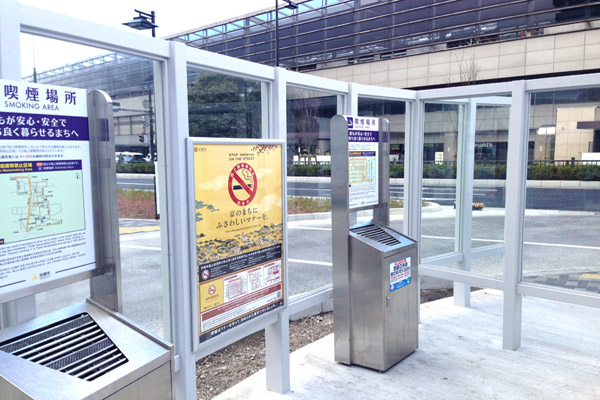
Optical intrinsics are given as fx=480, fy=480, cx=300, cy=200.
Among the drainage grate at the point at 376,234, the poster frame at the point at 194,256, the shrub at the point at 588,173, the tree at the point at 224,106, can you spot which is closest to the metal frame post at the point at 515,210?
the shrub at the point at 588,173

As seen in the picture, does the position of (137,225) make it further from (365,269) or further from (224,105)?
(365,269)

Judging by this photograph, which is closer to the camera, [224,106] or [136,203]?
[136,203]

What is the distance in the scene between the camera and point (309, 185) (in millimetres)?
4234

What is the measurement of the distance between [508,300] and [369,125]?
2179 millimetres

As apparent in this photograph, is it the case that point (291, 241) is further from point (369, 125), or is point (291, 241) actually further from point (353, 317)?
point (369, 125)

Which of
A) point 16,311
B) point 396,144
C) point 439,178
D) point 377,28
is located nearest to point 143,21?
point 396,144

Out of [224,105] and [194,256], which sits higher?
[224,105]

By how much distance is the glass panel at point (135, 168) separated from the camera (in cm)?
248

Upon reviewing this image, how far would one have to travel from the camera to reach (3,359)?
5.55ft

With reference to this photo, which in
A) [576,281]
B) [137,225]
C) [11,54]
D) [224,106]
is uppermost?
[11,54]

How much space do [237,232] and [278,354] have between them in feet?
3.88

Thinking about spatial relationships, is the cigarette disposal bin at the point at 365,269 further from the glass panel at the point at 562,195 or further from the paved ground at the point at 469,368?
the glass panel at the point at 562,195

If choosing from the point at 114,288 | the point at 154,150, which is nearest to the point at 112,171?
the point at 114,288

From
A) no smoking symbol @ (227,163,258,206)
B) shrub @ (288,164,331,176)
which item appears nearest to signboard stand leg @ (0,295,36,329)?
no smoking symbol @ (227,163,258,206)
